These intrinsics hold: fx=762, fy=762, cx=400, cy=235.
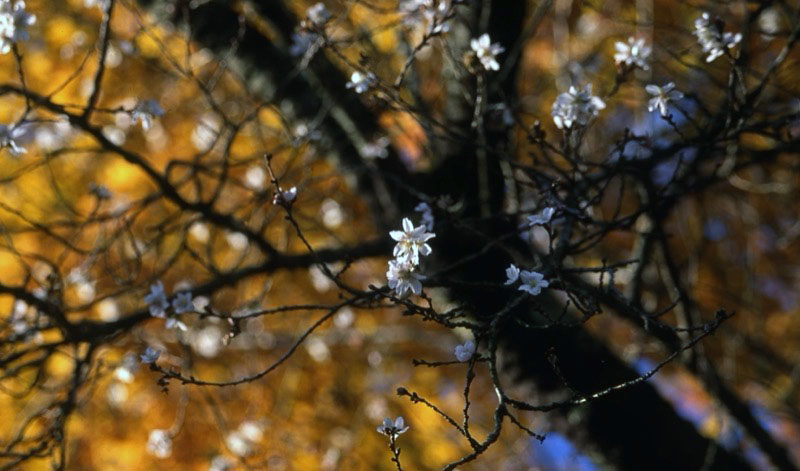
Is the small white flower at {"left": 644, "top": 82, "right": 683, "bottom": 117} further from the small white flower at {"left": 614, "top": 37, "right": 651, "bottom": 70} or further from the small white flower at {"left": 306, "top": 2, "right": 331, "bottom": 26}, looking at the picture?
the small white flower at {"left": 306, "top": 2, "right": 331, "bottom": 26}

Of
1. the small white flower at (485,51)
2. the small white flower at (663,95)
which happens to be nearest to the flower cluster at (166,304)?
the small white flower at (485,51)

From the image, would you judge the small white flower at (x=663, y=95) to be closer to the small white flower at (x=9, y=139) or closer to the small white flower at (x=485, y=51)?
A: the small white flower at (x=485, y=51)

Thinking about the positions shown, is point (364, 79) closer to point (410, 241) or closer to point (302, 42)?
point (410, 241)

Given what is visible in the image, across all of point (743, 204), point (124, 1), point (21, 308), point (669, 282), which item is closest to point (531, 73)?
point (743, 204)

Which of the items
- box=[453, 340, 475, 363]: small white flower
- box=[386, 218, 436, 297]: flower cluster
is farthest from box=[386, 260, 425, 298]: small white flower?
box=[453, 340, 475, 363]: small white flower

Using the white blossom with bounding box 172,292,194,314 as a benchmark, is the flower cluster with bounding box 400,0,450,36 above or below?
above

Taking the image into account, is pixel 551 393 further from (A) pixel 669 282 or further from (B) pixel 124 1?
(B) pixel 124 1
